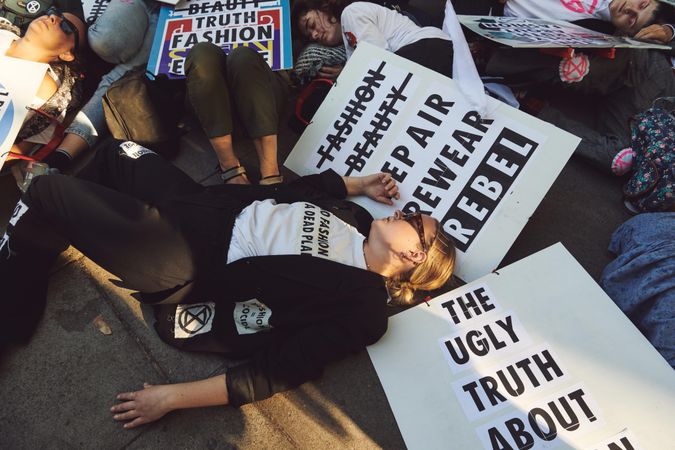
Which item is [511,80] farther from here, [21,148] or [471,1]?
[21,148]

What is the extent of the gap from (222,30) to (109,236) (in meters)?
1.40

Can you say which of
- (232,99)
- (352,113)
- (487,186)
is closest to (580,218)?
(487,186)

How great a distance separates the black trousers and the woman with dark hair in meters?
1.24

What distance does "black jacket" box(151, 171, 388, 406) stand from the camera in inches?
58.8

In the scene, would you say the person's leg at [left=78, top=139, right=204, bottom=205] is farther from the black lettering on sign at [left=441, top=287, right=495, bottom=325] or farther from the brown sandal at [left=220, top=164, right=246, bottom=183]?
the black lettering on sign at [left=441, top=287, right=495, bottom=325]

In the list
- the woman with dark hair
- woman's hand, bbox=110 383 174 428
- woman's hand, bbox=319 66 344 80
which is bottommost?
woman's hand, bbox=110 383 174 428

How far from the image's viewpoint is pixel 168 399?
4.93 feet

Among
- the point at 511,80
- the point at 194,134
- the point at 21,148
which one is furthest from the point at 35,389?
the point at 511,80

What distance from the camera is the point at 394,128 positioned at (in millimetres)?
2047

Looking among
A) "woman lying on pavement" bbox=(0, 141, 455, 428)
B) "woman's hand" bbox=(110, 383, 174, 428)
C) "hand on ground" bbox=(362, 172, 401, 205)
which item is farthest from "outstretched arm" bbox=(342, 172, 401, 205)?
"woman's hand" bbox=(110, 383, 174, 428)

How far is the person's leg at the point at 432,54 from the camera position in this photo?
2.15 m

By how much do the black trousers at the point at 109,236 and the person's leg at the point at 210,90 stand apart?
38 cm

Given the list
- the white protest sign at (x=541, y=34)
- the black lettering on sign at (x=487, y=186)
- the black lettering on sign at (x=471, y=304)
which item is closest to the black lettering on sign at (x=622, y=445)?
the black lettering on sign at (x=471, y=304)

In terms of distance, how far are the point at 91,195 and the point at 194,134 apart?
3.07 ft
